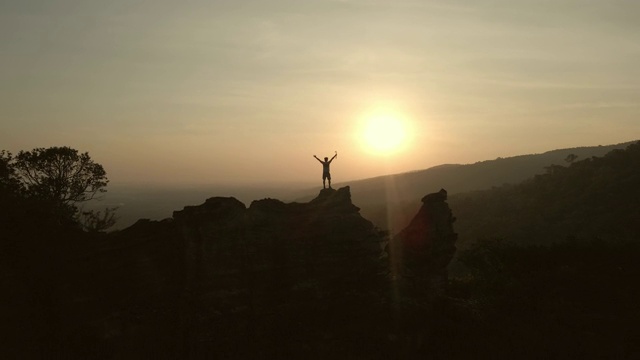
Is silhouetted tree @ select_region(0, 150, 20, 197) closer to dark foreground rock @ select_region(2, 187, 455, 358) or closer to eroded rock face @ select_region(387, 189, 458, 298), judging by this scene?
dark foreground rock @ select_region(2, 187, 455, 358)

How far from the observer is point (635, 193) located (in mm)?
78500

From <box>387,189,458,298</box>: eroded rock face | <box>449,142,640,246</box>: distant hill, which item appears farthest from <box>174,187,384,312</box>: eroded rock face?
<box>449,142,640,246</box>: distant hill

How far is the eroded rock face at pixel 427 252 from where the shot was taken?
3206cm

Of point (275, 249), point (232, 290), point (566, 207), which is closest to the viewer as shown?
point (232, 290)

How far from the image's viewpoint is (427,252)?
32438 mm

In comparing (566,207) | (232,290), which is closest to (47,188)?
(232,290)

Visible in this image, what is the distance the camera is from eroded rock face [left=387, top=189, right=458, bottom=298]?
32.1m

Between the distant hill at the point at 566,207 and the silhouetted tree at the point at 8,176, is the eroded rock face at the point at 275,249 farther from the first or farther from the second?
the distant hill at the point at 566,207

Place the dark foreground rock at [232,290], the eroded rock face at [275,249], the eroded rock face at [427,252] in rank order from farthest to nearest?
the eroded rock face at [427,252], the eroded rock face at [275,249], the dark foreground rock at [232,290]

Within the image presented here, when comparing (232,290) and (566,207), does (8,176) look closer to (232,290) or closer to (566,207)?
(232,290)

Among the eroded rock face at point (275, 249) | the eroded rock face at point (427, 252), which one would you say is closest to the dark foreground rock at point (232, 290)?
the eroded rock face at point (275, 249)

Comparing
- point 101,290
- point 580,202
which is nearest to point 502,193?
point 580,202

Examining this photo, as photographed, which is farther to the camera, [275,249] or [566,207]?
[566,207]

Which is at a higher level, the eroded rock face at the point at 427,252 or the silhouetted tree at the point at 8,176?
the silhouetted tree at the point at 8,176
